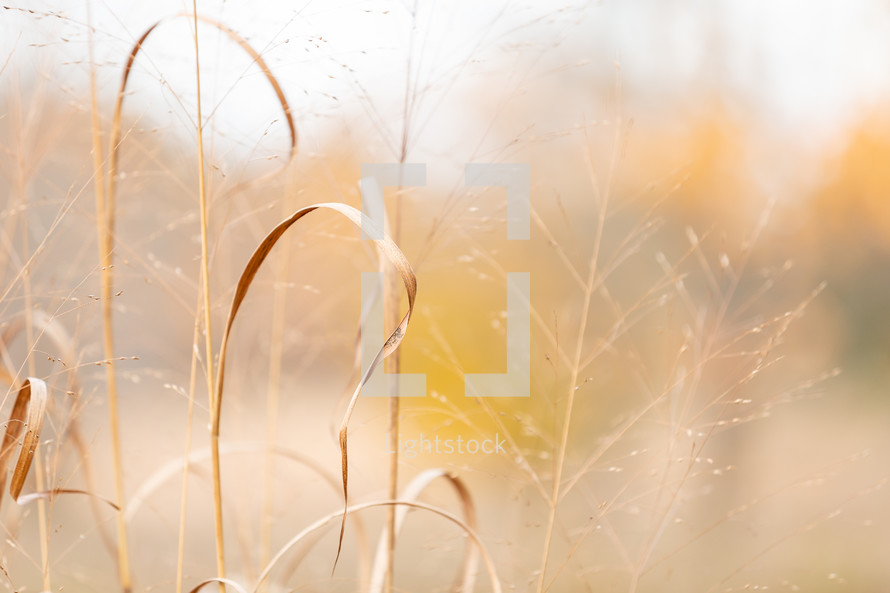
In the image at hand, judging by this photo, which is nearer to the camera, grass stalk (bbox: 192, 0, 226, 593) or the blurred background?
grass stalk (bbox: 192, 0, 226, 593)

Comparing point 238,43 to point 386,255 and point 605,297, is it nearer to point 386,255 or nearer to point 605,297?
point 386,255

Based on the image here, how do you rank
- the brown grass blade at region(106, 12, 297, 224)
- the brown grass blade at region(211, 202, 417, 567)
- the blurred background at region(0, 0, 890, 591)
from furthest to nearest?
the blurred background at region(0, 0, 890, 591) → the brown grass blade at region(106, 12, 297, 224) → the brown grass blade at region(211, 202, 417, 567)

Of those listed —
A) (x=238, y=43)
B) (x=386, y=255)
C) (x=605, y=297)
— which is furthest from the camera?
(x=605, y=297)

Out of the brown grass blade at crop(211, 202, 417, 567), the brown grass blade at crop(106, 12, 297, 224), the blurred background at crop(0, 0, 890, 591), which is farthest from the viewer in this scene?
the blurred background at crop(0, 0, 890, 591)

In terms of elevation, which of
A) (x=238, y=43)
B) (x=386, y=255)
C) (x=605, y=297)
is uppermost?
(x=238, y=43)

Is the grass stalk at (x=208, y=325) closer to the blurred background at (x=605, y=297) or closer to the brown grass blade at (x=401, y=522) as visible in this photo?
the brown grass blade at (x=401, y=522)

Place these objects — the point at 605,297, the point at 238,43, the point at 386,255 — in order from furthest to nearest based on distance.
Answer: the point at 605,297, the point at 238,43, the point at 386,255

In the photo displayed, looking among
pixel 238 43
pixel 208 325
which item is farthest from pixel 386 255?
pixel 238 43

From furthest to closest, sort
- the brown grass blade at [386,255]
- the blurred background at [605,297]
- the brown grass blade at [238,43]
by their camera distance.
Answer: the blurred background at [605,297] → the brown grass blade at [238,43] → the brown grass blade at [386,255]

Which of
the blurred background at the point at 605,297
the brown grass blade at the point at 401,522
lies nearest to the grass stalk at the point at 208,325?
the brown grass blade at the point at 401,522

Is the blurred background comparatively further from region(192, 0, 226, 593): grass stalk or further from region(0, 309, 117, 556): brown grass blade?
region(192, 0, 226, 593): grass stalk

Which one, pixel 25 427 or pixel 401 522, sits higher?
pixel 25 427

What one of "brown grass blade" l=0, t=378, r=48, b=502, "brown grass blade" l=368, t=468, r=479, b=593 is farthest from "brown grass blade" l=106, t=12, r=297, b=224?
"brown grass blade" l=368, t=468, r=479, b=593

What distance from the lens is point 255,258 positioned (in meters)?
0.35
